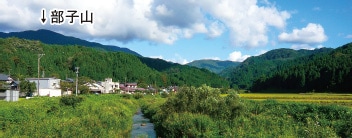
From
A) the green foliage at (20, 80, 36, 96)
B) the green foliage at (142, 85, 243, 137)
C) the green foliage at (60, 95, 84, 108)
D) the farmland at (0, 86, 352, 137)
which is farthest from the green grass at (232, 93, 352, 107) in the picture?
the green foliage at (20, 80, 36, 96)

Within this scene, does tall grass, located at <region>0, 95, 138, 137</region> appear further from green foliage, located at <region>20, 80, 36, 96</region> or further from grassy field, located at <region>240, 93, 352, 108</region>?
green foliage, located at <region>20, 80, 36, 96</region>

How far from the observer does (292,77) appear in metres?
180

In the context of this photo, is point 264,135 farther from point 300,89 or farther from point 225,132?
point 300,89

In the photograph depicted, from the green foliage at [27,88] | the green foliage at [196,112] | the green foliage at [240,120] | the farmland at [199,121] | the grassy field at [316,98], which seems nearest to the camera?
the green foliage at [240,120]

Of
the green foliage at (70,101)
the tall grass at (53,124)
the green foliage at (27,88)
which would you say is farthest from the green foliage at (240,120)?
the green foliage at (27,88)

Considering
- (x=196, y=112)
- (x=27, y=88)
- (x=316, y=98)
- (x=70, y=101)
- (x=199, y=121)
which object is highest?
(x=27, y=88)

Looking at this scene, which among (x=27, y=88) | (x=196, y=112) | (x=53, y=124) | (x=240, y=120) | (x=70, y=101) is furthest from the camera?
(x=27, y=88)

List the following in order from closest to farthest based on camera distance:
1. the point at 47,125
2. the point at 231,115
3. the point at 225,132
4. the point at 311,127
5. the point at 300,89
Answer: the point at 311,127 → the point at 225,132 → the point at 47,125 → the point at 231,115 → the point at 300,89

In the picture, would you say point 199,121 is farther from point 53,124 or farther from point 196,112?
point 53,124

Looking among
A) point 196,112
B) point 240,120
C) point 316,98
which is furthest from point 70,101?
point 316,98

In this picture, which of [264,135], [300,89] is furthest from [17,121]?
[300,89]

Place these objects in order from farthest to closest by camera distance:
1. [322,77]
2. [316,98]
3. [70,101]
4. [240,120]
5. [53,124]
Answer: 1. [322,77]
2. [316,98]
3. [70,101]
4. [240,120]
5. [53,124]

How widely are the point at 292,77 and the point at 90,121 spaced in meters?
157

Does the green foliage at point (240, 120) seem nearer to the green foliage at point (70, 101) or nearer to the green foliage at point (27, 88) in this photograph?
the green foliage at point (70, 101)
